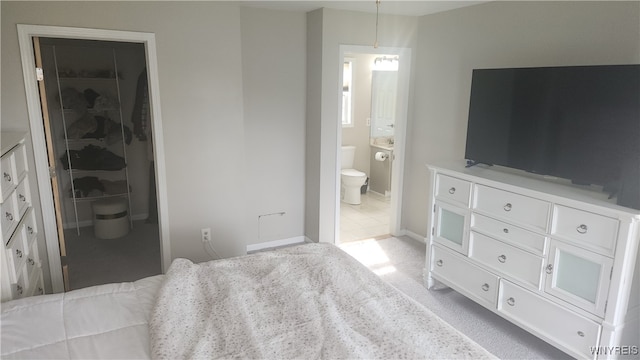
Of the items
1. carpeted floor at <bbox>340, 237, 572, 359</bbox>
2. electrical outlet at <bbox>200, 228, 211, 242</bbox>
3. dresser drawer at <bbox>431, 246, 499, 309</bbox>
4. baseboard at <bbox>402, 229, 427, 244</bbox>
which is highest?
electrical outlet at <bbox>200, 228, 211, 242</bbox>

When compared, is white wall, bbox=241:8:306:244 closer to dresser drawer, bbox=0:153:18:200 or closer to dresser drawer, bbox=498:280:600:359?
dresser drawer, bbox=0:153:18:200

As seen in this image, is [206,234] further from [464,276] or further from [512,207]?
[512,207]

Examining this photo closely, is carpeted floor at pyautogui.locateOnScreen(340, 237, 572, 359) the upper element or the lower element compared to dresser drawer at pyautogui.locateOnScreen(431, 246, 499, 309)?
lower

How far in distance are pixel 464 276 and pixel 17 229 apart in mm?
2873

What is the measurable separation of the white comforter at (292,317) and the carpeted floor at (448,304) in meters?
1.18

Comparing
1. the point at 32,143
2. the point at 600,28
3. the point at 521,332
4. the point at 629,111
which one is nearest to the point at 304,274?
the point at 521,332

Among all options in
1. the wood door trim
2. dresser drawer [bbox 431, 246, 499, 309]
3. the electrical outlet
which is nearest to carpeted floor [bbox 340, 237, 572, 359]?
dresser drawer [bbox 431, 246, 499, 309]

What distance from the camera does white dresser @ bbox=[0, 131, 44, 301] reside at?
1937 mm

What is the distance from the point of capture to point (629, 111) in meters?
2.16

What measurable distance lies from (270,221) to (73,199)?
223 centimetres

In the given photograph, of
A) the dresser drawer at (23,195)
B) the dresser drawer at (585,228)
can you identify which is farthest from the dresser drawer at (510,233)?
the dresser drawer at (23,195)

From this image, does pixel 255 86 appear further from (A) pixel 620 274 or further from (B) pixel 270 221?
(A) pixel 620 274

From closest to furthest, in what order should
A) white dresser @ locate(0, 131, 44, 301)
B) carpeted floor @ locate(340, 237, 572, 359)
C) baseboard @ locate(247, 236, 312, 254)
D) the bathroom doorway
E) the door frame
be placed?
white dresser @ locate(0, 131, 44, 301)
carpeted floor @ locate(340, 237, 572, 359)
the door frame
baseboard @ locate(247, 236, 312, 254)
the bathroom doorway

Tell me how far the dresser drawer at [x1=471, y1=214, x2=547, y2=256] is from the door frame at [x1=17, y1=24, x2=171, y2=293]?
2401 millimetres
